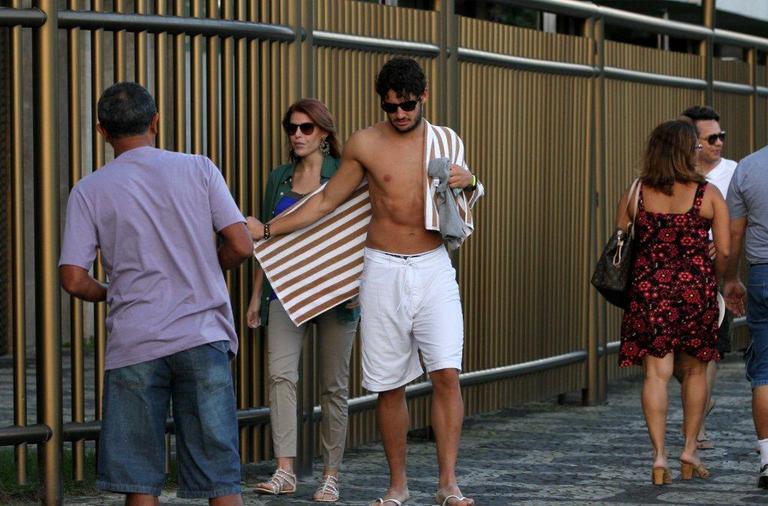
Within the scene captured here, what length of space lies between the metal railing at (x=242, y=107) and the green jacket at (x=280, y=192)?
15 centimetres

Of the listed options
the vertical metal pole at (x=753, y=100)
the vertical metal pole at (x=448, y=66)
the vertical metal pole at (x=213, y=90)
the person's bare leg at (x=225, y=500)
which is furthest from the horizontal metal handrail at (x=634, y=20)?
the person's bare leg at (x=225, y=500)

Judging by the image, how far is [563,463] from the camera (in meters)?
8.84

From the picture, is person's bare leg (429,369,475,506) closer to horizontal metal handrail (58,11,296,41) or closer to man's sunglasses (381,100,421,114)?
man's sunglasses (381,100,421,114)

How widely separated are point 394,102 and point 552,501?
1970 millimetres

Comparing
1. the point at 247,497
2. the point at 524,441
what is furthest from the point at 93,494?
the point at 524,441

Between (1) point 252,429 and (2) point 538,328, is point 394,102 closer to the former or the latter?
(1) point 252,429

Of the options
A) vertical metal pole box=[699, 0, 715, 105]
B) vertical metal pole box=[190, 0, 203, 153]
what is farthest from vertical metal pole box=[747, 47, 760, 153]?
vertical metal pole box=[190, 0, 203, 153]

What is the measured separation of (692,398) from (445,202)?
191cm

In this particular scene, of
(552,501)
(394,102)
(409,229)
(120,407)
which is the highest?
(394,102)

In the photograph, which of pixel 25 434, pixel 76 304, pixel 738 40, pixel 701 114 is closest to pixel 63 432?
pixel 25 434

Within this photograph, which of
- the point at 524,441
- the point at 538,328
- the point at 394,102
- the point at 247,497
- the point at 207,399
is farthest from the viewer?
the point at 538,328

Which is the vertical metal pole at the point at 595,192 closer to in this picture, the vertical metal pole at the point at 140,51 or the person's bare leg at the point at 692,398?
the person's bare leg at the point at 692,398

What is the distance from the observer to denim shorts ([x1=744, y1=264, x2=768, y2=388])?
8.13 metres

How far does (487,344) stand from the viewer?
10.4 meters
